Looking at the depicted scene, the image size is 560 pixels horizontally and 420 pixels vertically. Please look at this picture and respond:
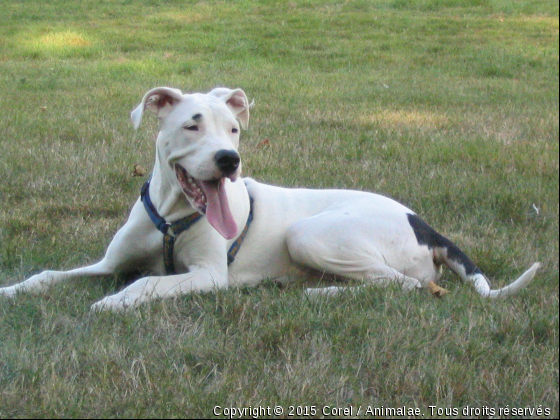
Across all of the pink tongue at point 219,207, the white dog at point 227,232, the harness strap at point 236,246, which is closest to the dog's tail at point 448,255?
the white dog at point 227,232

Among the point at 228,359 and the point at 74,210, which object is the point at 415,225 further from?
the point at 74,210

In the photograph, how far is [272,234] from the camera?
4.45m

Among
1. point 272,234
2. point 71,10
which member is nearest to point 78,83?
point 71,10

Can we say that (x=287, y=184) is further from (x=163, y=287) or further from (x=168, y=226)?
(x=163, y=287)

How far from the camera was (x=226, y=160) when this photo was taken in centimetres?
376

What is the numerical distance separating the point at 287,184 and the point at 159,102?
2261mm

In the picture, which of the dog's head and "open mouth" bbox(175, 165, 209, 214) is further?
"open mouth" bbox(175, 165, 209, 214)

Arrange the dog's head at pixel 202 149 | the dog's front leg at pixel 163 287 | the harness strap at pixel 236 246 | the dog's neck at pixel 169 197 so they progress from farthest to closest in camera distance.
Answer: the harness strap at pixel 236 246, the dog's neck at pixel 169 197, the dog's head at pixel 202 149, the dog's front leg at pixel 163 287

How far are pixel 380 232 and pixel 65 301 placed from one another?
1.82 m

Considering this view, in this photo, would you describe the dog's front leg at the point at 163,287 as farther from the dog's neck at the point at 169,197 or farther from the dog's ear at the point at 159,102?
the dog's ear at the point at 159,102

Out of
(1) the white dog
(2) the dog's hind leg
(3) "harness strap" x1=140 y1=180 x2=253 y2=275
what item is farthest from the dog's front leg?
(2) the dog's hind leg

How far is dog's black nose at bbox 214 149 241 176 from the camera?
3756 millimetres

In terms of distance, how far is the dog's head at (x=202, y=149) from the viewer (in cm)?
381

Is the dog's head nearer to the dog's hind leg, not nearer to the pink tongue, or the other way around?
the pink tongue
